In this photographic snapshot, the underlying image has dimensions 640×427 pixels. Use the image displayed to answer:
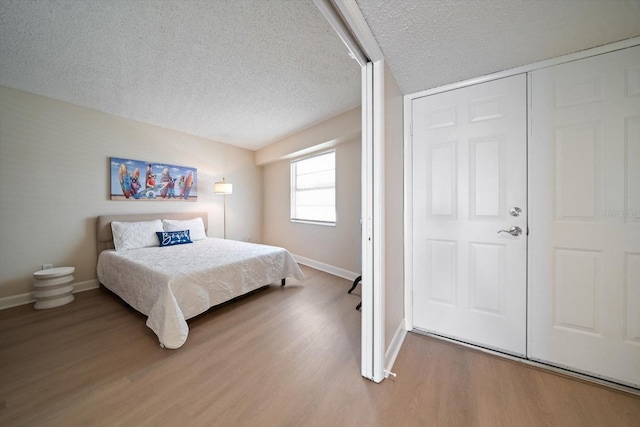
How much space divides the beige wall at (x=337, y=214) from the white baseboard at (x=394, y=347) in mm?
1400

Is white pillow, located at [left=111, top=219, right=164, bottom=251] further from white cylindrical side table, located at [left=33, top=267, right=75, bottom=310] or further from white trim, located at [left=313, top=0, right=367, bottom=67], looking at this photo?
white trim, located at [left=313, top=0, right=367, bottom=67]

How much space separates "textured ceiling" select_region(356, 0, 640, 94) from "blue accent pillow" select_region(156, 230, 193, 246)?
349 cm

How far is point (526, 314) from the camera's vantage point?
59.9 inches

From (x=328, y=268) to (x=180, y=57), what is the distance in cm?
324

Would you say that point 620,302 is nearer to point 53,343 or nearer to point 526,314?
point 526,314

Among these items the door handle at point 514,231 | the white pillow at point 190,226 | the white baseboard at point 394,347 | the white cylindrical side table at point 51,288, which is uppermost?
the door handle at point 514,231

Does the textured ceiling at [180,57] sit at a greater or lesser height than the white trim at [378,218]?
greater

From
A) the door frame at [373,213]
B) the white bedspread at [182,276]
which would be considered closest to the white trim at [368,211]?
the door frame at [373,213]

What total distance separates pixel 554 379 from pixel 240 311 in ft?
8.29

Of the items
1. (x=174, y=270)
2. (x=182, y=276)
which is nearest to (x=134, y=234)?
(x=174, y=270)

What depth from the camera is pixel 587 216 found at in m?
1.38

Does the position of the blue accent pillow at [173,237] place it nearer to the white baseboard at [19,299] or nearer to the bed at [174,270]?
the bed at [174,270]

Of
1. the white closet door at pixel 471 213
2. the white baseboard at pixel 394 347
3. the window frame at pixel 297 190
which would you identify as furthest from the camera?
the window frame at pixel 297 190

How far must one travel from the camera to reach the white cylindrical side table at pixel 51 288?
7.74ft
